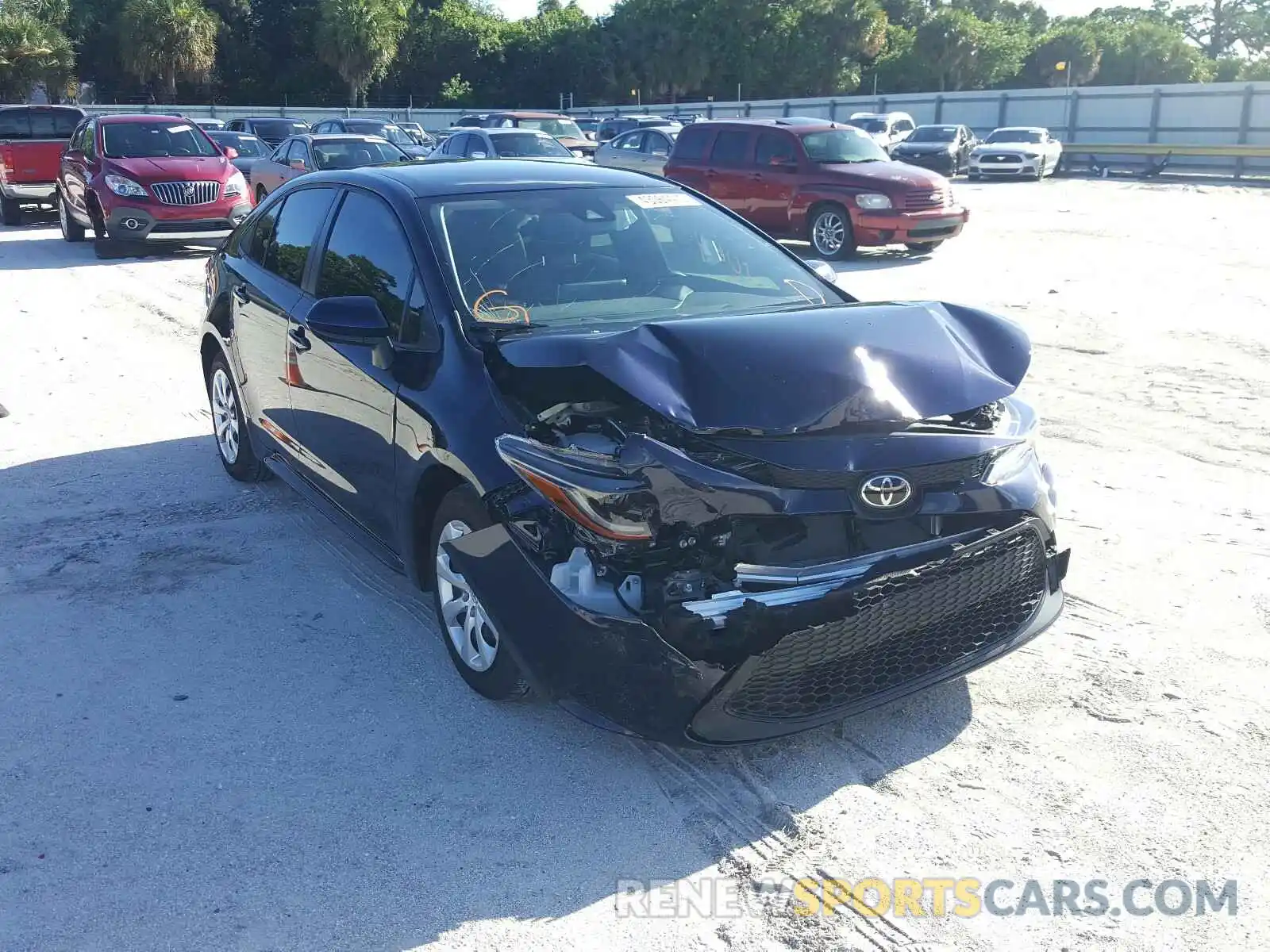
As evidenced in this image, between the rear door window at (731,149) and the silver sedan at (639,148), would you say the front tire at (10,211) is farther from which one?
the rear door window at (731,149)

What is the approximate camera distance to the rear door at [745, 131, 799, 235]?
53.4 ft

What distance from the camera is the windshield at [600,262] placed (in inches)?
175

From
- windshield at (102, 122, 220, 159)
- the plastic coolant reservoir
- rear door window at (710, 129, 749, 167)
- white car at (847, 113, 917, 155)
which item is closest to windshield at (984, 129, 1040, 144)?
white car at (847, 113, 917, 155)

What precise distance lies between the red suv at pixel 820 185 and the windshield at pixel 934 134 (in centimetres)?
1750

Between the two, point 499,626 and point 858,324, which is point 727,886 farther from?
point 858,324

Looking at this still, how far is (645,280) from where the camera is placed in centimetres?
476

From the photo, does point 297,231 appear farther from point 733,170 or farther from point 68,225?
point 68,225

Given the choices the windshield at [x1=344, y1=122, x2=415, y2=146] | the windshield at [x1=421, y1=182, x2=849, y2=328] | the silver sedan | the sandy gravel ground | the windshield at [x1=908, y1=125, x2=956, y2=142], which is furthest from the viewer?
the windshield at [x1=908, y1=125, x2=956, y2=142]

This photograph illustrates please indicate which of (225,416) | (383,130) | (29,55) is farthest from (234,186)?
(29,55)

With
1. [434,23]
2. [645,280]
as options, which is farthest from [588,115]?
[645,280]

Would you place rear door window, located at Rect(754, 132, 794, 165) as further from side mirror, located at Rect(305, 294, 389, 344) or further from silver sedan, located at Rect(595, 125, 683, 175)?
side mirror, located at Rect(305, 294, 389, 344)

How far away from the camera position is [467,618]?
4102 mm

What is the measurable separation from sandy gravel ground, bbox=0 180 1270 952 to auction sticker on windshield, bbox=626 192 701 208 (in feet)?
6.51

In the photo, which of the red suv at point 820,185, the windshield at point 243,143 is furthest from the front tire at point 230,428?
the windshield at point 243,143
